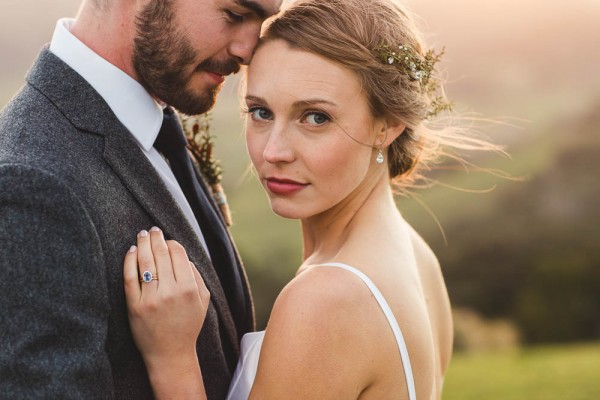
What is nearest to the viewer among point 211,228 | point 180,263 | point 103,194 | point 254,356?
point 103,194

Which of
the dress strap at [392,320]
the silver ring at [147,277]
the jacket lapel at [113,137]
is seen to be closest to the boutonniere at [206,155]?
the jacket lapel at [113,137]

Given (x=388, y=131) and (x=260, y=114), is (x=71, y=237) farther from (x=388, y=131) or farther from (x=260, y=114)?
(x=388, y=131)

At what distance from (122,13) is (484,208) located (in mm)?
13546

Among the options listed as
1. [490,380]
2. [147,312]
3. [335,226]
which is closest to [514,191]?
[490,380]

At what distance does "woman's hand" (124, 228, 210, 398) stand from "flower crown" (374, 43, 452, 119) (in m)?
1.15

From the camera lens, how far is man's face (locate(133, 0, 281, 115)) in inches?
111

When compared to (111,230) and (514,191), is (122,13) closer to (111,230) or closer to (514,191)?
(111,230)

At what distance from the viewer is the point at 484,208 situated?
1562 centimetres

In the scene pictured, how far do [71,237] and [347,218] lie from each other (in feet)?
4.39

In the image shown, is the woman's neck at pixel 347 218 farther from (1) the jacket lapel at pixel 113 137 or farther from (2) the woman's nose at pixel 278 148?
(1) the jacket lapel at pixel 113 137

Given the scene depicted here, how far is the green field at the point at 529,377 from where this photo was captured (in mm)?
9312

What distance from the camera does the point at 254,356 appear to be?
2.96 metres

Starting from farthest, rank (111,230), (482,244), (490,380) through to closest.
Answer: (482,244) < (490,380) < (111,230)

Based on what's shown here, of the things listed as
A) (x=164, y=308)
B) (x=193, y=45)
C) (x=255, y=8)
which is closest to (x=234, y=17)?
(x=255, y=8)
